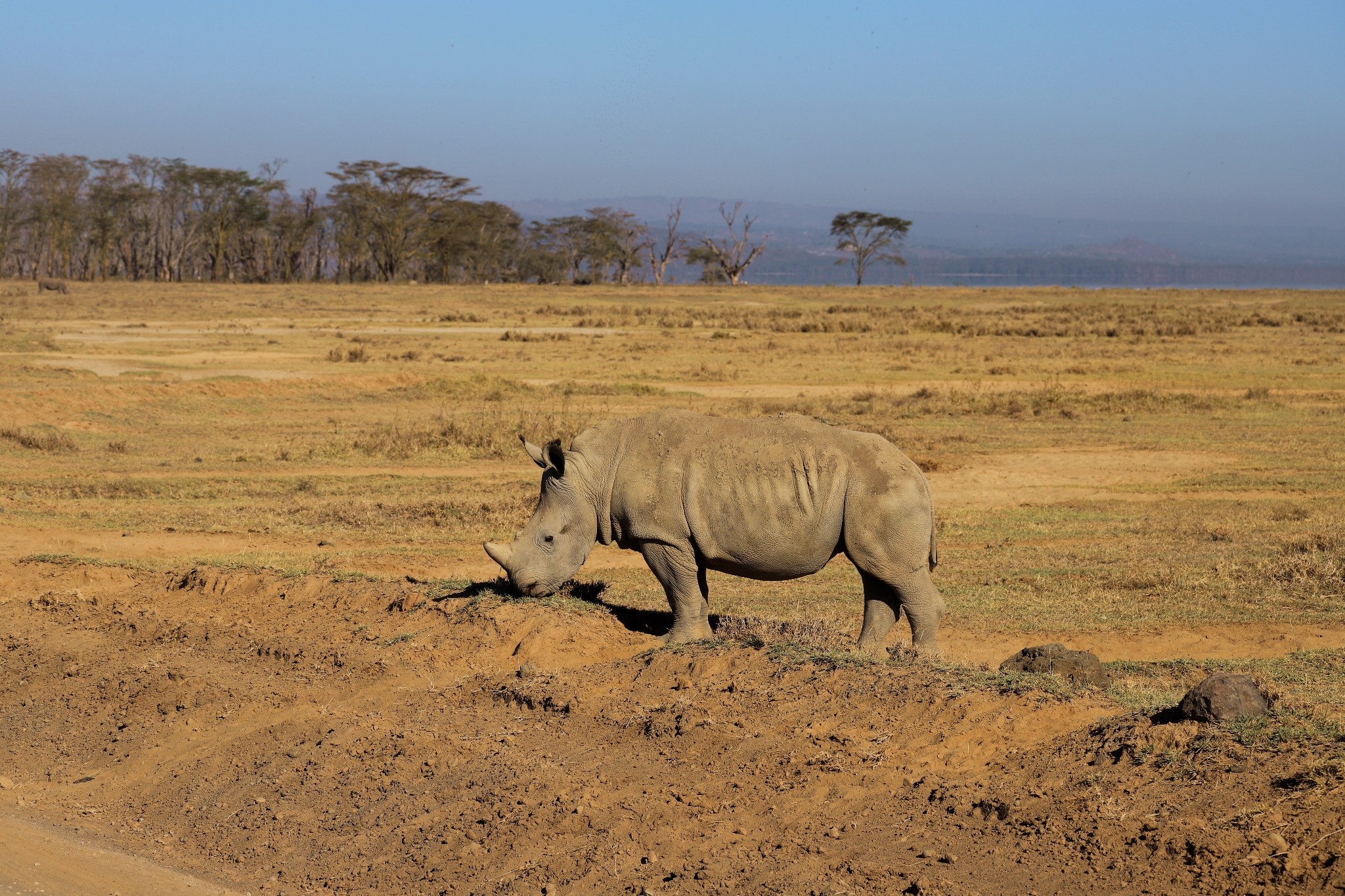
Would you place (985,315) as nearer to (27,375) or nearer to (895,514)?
(27,375)

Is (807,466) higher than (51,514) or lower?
higher

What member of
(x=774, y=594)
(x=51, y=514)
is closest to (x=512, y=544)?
(x=774, y=594)

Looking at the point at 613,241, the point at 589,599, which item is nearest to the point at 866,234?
the point at 613,241

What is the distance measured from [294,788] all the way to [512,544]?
2210mm

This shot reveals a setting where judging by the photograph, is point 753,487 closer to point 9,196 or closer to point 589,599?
point 589,599

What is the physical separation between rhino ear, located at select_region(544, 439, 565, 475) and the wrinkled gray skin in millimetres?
10

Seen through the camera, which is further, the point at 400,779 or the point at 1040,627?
the point at 1040,627

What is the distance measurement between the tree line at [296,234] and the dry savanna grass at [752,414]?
1670 inches

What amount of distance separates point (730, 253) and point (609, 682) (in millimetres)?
87369

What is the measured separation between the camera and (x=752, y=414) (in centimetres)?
2194

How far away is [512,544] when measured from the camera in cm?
811

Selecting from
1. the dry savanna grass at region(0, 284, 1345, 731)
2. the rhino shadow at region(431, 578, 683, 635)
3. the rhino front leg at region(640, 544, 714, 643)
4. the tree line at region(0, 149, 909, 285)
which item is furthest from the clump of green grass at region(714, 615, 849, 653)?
the tree line at region(0, 149, 909, 285)

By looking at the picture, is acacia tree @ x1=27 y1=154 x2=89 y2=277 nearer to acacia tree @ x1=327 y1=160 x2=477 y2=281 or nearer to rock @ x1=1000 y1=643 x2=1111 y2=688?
acacia tree @ x1=327 y1=160 x2=477 y2=281

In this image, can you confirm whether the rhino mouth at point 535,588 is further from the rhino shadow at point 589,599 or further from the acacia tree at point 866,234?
the acacia tree at point 866,234
